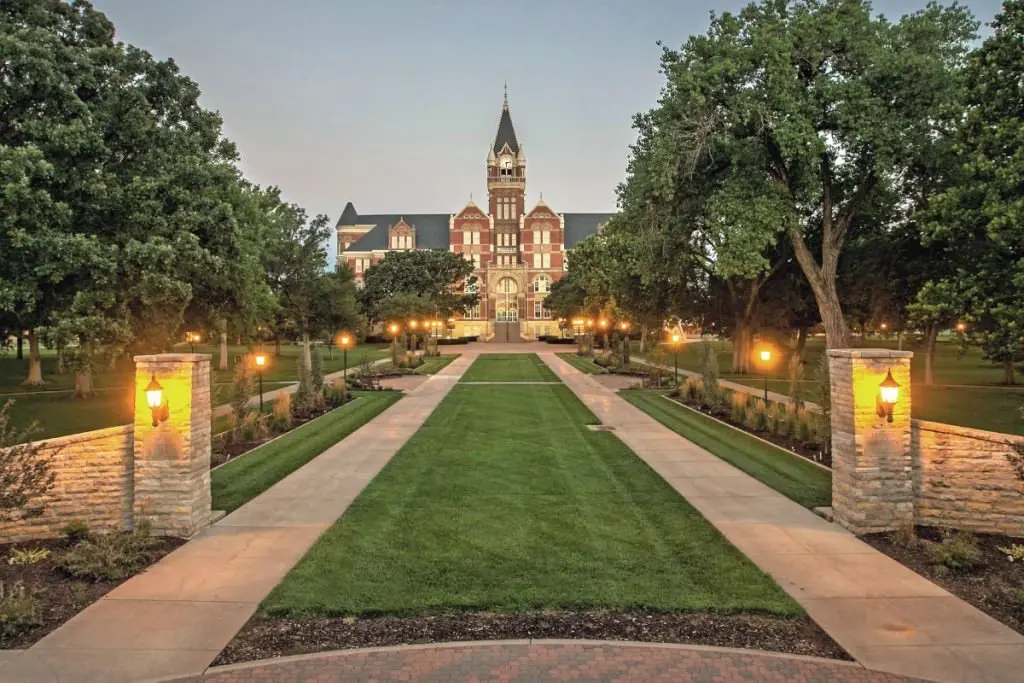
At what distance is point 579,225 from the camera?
10500 cm

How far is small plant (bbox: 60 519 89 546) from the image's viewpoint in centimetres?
869

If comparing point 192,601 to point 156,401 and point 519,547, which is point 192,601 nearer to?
point 156,401

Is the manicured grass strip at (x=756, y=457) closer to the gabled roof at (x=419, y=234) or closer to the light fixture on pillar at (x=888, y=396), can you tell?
the light fixture on pillar at (x=888, y=396)

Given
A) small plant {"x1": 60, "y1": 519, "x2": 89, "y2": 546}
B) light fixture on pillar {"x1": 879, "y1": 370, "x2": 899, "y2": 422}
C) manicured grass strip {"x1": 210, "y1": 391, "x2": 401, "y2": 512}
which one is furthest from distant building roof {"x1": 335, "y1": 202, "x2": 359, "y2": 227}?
light fixture on pillar {"x1": 879, "y1": 370, "x2": 899, "y2": 422}

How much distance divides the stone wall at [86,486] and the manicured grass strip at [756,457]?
33.8ft

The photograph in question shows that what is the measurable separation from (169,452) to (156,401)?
0.74 m

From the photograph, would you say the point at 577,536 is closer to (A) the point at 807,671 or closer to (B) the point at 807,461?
(A) the point at 807,671

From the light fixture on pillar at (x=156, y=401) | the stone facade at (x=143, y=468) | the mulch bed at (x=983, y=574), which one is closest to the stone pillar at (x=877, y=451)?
the mulch bed at (x=983, y=574)

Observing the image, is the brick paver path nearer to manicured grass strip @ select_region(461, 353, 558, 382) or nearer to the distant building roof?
manicured grass strip @ select_region(461, 353, 558, 382)

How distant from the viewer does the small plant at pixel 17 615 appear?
6.19m

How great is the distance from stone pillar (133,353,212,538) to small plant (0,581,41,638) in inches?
93.3

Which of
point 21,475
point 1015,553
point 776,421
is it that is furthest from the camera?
point 776,421

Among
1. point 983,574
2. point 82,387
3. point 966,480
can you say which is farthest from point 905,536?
point 82,387

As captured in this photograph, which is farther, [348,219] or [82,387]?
[348,219]
